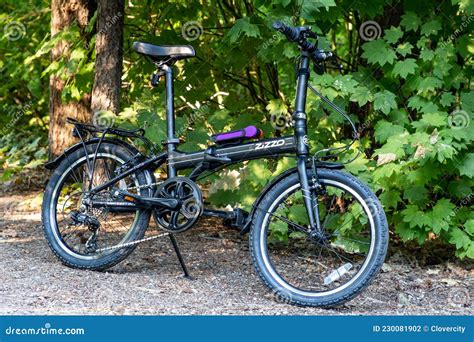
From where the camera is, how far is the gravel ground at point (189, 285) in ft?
13.7

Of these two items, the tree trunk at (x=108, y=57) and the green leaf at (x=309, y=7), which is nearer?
the green leaf at (x=309, y=7)

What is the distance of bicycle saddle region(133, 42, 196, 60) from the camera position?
4.66 metres

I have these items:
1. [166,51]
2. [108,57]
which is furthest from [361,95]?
[108,57]

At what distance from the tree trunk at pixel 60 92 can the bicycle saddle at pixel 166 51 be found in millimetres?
1983

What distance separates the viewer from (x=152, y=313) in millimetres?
4016

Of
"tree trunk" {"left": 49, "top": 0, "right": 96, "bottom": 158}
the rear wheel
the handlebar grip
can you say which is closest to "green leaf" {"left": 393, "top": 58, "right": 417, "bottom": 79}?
the handlebar grip

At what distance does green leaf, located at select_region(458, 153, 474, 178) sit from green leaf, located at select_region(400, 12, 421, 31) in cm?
88

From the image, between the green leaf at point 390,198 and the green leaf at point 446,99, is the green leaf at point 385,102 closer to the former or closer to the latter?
the green leaf at point 446,99

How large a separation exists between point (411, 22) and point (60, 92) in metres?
3.11

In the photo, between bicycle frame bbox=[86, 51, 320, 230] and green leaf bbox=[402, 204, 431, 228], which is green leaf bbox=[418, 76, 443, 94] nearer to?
green leaf bbox=[402, 204, 431, 228]

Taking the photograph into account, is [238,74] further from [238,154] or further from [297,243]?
[238,154]

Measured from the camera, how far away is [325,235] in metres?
4.37

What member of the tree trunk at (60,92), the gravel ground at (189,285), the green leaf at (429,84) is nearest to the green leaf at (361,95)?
the green leaf at (429,84)

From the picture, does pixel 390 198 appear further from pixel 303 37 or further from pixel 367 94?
pixel 303 37
